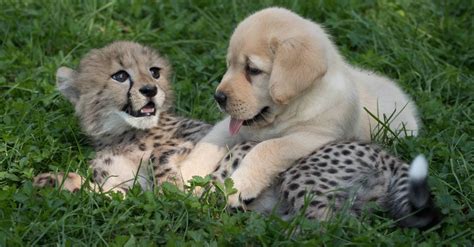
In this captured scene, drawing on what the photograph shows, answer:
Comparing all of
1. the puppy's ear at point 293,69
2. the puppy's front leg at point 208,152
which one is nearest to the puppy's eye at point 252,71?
the puppy's ear at point 293,69

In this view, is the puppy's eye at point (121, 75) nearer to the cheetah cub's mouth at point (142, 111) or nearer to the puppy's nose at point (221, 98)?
the cheetah cub's mouth at point (142, 111)

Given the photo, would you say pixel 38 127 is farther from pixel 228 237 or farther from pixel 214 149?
pixel 228 237

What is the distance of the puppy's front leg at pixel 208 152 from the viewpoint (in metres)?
5.03

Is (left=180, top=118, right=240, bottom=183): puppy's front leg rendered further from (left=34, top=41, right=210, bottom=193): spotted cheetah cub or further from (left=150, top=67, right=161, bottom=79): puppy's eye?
(left=150, top=67, right=161, bottom=79): puppy's eye

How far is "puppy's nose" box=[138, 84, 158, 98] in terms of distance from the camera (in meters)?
5.23

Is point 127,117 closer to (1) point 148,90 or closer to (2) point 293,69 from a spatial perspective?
(1) point 148,90

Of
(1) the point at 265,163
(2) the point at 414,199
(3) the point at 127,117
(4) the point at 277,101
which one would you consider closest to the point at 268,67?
(4) the point at 277,101

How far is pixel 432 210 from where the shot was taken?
14.4 feet

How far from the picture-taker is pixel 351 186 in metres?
4.57

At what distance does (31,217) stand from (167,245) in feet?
2.36

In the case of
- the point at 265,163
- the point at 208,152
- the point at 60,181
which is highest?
the point at 265,163

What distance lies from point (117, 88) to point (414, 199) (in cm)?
187

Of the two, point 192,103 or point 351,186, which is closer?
point 351,186

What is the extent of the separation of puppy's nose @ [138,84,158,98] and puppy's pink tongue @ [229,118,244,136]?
0.50 meters
